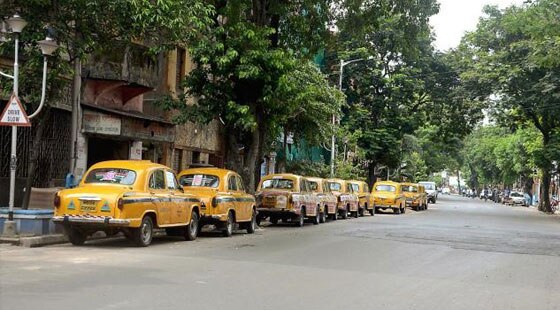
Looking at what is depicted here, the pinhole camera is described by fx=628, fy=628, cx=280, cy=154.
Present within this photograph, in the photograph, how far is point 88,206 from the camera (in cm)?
1237

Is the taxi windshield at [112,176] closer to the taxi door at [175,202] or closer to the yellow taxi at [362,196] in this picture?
the taxi door at [175,202]

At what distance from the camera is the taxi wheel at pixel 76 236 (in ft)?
42.5

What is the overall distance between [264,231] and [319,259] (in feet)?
24.3

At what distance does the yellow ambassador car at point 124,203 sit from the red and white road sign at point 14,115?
1.61 m

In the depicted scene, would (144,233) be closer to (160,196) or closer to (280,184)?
(160,196)

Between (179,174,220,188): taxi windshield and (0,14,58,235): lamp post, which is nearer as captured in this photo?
(0,14,58,235): lamp post

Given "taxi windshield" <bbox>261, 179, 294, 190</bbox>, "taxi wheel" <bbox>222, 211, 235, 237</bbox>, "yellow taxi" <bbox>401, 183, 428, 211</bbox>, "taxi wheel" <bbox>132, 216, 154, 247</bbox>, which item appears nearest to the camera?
"taxi wheel" <bbox>132, 216, 154, 247</bbox>

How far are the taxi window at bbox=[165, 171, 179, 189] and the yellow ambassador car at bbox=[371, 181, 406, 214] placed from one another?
21.8m

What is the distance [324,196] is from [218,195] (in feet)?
30.2

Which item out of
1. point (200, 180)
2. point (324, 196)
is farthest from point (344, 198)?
point (200, 180)

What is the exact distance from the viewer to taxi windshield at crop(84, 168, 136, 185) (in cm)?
1308

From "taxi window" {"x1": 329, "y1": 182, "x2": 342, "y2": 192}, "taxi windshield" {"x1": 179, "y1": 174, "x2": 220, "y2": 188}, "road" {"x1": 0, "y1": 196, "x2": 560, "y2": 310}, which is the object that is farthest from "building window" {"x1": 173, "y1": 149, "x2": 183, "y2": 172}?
"road" {"x1": 0, "y1": 196, "x2": 560, "y2": 310}

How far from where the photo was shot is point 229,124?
20531 mm

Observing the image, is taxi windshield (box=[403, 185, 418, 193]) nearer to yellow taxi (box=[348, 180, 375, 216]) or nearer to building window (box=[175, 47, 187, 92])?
yellow taxi (box=[348, 180, 375, 216])
